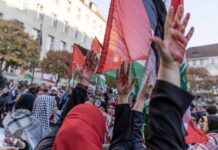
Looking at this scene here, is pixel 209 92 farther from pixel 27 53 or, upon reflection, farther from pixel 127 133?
pixel 127 133

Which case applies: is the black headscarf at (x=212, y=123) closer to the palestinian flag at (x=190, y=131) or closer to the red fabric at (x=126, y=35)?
the palestinian flag at (x=190, y=131)

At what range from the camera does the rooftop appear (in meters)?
83.1

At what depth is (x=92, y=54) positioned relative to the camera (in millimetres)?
3422

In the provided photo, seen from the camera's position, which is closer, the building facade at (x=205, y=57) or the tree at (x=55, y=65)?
the tree at (x=55, y=65)

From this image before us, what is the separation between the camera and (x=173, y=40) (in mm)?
1275

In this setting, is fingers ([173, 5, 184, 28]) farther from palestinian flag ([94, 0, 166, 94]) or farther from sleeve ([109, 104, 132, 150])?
palestinian flag ([94, 0, 166, 94])

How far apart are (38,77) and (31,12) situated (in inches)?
291

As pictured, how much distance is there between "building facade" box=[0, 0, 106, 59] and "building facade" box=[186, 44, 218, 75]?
3271 cm

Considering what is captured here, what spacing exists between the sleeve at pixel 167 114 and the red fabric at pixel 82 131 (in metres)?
0.78

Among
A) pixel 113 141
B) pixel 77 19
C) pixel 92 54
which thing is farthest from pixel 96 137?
pixel 77 19

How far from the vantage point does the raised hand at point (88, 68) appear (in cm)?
325

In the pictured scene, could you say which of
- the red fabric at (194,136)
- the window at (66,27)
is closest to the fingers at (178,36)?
the red fabric at (194,136)

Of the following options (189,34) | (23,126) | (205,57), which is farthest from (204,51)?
(189,34)

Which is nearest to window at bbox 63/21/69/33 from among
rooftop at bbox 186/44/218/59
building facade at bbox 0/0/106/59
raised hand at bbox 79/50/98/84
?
building facade at bbox 0/0/106/59
